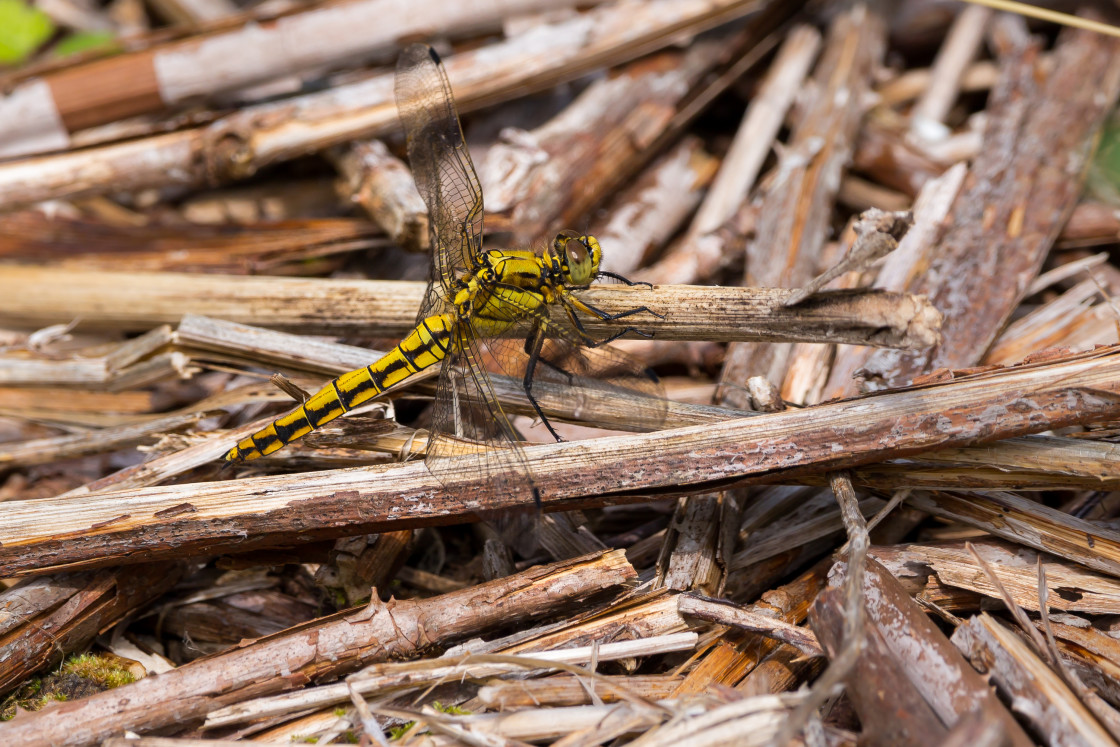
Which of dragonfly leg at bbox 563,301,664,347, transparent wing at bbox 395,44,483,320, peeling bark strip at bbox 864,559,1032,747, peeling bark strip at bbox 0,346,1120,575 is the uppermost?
transparent wing at bbox 395,44,483,320

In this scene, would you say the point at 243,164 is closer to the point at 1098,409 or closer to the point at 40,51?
the point at 40,51

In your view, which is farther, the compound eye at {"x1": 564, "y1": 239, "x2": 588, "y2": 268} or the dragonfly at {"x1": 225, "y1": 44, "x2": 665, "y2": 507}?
the compound eye at {"x1": 564, "y1": 239, "x2": 588, "y2": 268}

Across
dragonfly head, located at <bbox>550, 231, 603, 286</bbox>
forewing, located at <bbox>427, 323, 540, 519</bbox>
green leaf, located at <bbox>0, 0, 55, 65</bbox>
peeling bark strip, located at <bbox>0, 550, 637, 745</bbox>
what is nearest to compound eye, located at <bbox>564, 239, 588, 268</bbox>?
dragonfly head, located at <bbox>550, 231, 603, 286</bbox>

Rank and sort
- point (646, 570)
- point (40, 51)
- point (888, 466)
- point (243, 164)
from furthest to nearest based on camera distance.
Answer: point (40, 51), point (243, 164), point (646, 570), point (888, 466)

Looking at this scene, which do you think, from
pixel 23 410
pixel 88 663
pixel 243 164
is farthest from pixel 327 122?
pixel 88 663

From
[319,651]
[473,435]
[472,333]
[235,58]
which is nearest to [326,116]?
[235,58]

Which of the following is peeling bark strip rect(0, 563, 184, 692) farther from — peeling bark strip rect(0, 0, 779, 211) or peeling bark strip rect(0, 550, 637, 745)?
peeling bark strip rect(0, 0, 779, 211)
